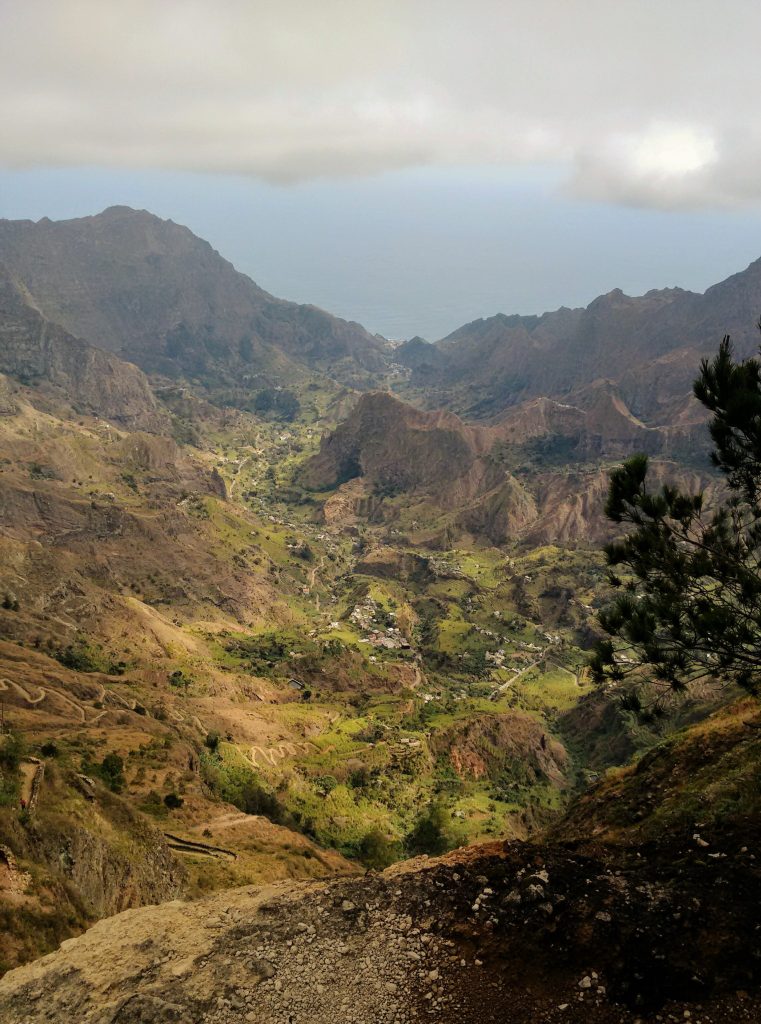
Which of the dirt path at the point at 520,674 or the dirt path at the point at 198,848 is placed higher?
the dirt path at the point at 198,848

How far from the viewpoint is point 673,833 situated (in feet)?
57.8

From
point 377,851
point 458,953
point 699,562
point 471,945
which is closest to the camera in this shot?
point 458,953

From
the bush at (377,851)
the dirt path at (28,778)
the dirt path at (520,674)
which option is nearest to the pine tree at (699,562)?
the dirt path at (28,778)

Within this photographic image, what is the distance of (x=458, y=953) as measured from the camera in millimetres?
14031

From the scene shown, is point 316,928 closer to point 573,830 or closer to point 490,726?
point 573,830

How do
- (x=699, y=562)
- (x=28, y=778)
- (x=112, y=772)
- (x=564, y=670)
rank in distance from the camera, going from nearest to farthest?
(x=699, y=562) → (x=28, y=778) → (x=112, y=772) → (x=564, y=670)

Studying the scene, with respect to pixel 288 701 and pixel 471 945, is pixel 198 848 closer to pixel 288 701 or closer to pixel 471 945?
pixel 471 945

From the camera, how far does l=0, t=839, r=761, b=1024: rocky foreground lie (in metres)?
12.4

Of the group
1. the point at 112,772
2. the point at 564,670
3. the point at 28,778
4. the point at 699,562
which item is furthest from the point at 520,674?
the point at 699,562

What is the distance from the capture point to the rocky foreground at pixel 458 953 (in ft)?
40.8

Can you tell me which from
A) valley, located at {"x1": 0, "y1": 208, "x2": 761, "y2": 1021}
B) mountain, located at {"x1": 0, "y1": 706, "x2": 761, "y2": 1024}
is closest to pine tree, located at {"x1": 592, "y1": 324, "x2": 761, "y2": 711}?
valley, located at {"x1": 0, "y1": 208, "x2": 761, "y2": 1021}

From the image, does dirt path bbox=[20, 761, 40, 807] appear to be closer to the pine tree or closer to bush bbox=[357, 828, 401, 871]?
the pine tree

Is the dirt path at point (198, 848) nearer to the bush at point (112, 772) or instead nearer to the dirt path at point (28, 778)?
the bush at point (112, 772)

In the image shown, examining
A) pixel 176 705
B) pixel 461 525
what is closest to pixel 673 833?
pixel 176 705
